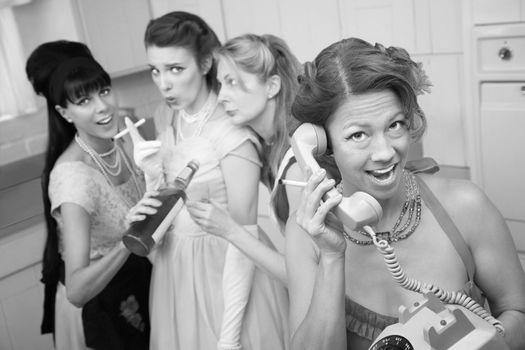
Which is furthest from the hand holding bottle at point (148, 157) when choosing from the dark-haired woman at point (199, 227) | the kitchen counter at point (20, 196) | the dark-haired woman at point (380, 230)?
the kitchen counter at point (20, 196)

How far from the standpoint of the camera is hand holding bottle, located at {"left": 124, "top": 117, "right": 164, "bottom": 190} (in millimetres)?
1651

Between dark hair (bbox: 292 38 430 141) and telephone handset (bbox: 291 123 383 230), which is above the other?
dark hair (bbox: 292 38 430 141)

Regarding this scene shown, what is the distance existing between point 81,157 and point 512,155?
1.18 m

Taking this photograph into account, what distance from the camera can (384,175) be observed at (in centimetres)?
123

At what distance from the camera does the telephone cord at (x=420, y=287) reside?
116cm

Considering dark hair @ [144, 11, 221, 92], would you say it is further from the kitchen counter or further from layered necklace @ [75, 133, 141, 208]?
the kitchen counter

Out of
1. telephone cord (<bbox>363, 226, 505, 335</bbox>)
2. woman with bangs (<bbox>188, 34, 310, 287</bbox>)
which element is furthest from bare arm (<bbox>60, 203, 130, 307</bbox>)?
telephone cord (<bbox>363, 226, 505, 335</bbox>)

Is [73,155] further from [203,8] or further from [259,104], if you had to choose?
[203,8]

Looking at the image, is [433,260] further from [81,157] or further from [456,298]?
[81,157]

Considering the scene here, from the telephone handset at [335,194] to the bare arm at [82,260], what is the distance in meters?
0.61

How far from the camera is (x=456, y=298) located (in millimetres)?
1185

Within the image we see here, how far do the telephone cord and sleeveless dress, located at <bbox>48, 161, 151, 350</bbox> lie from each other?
0.83 metres

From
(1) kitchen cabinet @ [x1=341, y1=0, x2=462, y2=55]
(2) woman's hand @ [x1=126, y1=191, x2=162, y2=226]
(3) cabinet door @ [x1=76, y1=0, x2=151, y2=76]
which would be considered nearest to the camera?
(2) woman's hand @ [x1=126, y1=191, x2=162, y2=226]

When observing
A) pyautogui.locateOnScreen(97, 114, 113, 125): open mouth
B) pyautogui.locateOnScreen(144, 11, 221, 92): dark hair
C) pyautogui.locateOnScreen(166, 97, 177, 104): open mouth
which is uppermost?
pyautogui.locateOnScreen(144, 11, 221, 92): dark hair
